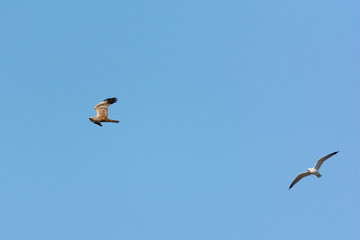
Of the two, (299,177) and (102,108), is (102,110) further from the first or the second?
(299,177)

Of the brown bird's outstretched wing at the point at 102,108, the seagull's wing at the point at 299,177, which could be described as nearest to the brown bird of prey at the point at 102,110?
the brown bird's outstretched wing at the point at 102,108

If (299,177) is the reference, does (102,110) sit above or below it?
above

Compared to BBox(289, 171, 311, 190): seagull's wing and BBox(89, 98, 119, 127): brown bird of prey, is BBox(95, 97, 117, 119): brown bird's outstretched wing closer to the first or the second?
BBox(89, 98, 119, 127): brown bird of prey

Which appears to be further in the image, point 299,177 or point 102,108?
point 299,177

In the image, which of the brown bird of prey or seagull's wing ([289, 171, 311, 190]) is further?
seagull's wing ([289, 171, 311, 190])

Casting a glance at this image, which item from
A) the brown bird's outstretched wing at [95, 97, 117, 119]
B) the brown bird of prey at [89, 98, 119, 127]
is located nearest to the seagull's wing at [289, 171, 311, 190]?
the brown bird of prey at [89, 98, 119, 127]

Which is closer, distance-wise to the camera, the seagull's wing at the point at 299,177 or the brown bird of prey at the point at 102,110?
the brown bird of prey at the point at 102,110

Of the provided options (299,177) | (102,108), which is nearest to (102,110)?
(102,108)

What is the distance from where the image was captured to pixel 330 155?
135 ft

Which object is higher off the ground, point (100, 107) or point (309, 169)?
point (100, 107)

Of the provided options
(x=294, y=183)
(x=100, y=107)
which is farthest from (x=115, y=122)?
(x=294, y=183)

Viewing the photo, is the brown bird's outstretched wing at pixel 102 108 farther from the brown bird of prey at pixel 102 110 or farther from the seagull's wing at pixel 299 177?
the seagull's wing at pixel 299 177

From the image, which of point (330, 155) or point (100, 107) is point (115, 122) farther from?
point (330, 155)

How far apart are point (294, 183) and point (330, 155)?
17.2ft
